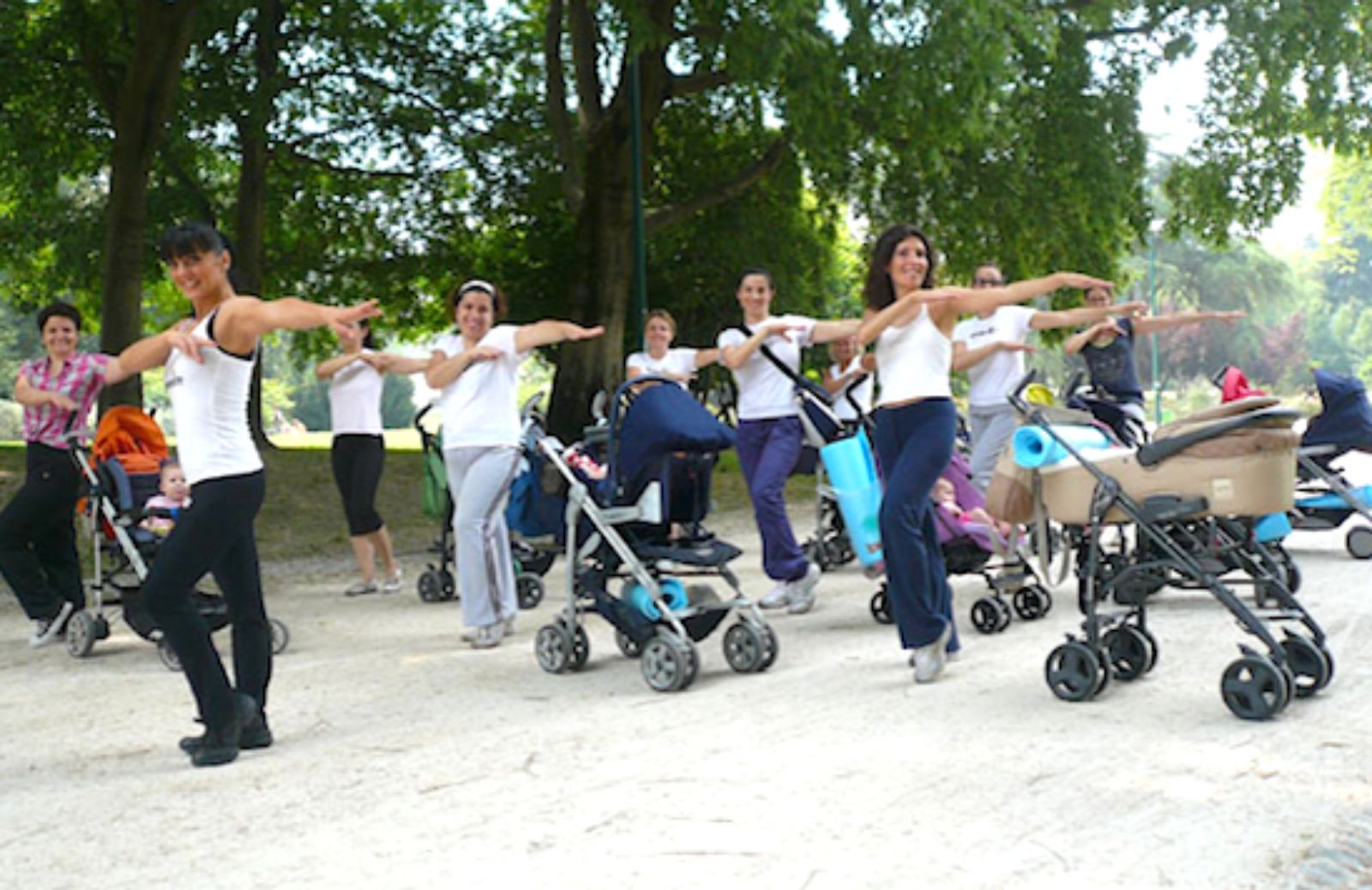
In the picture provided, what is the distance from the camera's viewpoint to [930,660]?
7.21 m

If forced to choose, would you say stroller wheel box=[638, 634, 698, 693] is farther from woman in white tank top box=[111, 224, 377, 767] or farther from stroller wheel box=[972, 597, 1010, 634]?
stroller wheel box=[972, 597, 1010, 634]

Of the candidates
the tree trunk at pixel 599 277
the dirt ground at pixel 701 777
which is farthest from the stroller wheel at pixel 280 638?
the tree trunk at pixel 599 277

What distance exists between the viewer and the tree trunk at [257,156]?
70.0 ft

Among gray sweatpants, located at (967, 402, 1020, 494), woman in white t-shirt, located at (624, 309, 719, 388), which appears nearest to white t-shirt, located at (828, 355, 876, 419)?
gray sweatpants, located at (967, 402, 1020, 494)

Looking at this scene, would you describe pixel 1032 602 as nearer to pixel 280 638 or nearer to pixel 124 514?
pixel 280 638

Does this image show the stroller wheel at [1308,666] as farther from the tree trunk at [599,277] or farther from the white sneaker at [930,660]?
the tree trunk at [599,277]

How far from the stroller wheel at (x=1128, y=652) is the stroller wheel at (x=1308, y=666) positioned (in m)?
0.58

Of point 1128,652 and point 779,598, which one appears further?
point 779,598

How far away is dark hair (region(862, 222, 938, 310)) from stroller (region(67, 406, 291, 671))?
11.2 ft

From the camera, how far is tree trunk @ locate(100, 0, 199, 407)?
1941cm

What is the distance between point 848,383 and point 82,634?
183 inches

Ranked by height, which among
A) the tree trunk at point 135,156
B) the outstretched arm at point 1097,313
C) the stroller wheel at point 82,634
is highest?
the tree trunk at point 135,156

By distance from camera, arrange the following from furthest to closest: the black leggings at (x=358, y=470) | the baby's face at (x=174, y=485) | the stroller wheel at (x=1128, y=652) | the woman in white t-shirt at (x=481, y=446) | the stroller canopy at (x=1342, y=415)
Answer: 1. the black leggings at (x=358, y=470)
2. the stroller canopy at (x=1342, y=415)
3. the baby's face at (x=174, y=485)
4. the woman in white t-shirt at (x=481, y=446)
5. the stroller wheel at (x=1128, y=652)

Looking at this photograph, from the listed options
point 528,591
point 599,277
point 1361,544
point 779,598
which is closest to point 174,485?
point 528,591
